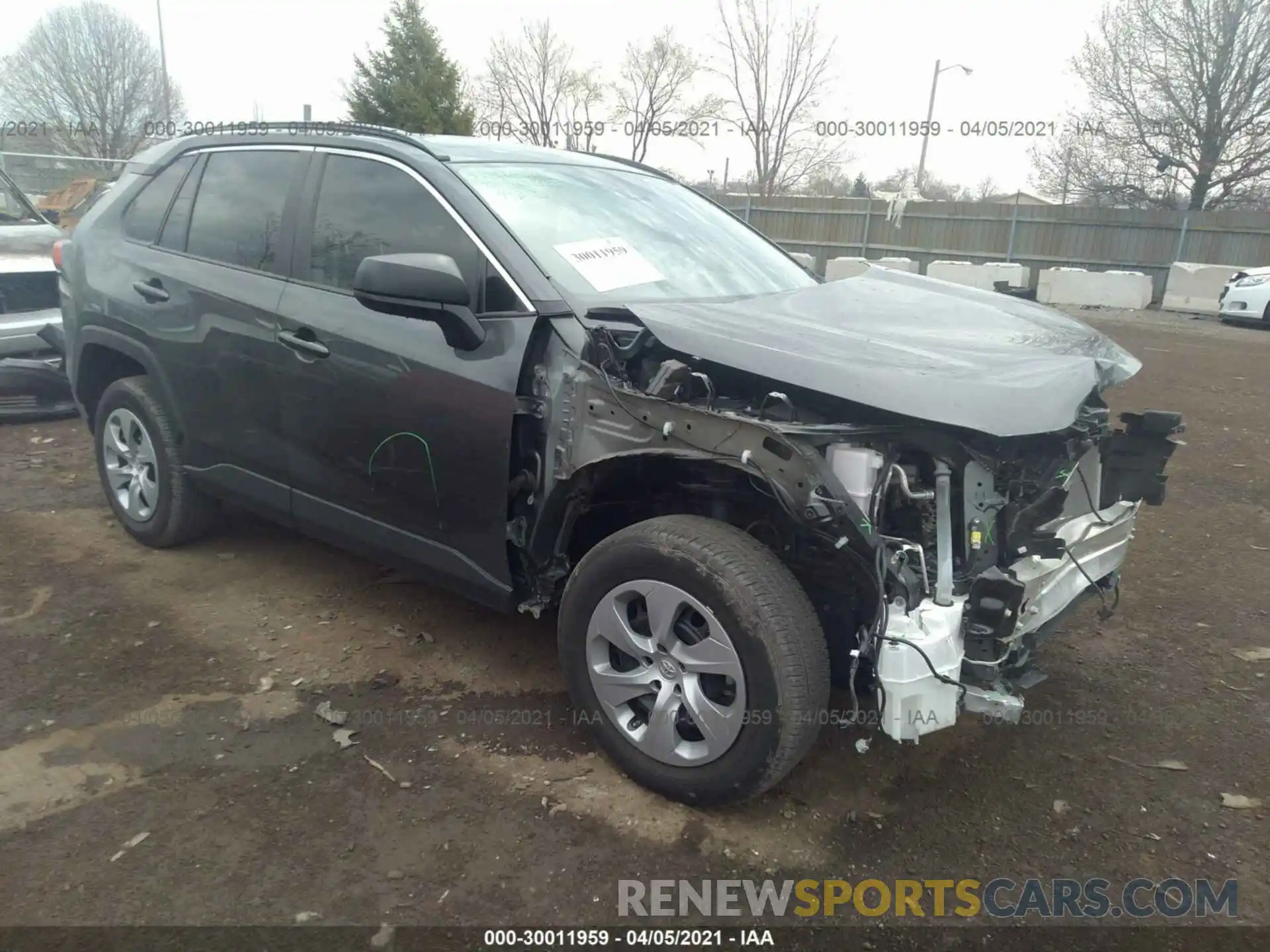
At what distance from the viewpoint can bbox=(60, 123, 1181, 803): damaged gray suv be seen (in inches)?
93.5

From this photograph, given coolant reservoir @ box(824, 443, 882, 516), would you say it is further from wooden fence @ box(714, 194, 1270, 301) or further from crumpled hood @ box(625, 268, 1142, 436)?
wooden fence @ box(714, 194, 1270, 301)

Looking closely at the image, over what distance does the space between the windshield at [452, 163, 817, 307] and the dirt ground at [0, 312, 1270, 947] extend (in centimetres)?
148

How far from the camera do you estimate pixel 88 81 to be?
29.9 m

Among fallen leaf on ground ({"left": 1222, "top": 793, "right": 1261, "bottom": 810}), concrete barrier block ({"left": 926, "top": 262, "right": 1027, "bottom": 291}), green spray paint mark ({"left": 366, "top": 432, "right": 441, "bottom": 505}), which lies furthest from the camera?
concrete barrier block ({"left": 926, "top": 262, "right": 1027, "bottom": 291})

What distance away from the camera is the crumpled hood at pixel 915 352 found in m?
2.31

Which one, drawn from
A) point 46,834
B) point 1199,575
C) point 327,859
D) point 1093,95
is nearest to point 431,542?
point 327,859

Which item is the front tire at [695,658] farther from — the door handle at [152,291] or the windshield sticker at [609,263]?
the door handle at [152,291]

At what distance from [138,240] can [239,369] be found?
110 centimetres

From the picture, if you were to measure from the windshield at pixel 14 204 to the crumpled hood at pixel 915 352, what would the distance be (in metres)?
7.25

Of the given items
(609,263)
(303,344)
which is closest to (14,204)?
(303,344)

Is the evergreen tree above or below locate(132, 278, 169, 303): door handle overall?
above

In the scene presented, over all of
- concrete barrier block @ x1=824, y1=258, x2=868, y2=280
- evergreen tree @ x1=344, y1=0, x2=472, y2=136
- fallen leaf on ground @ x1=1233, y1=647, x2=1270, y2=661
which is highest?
evergreen tree @ x1=344, y1=0, x2=472, y2=136

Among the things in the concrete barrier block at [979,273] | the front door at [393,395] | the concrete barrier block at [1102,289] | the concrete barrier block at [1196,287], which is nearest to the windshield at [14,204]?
the front door at [393,395]

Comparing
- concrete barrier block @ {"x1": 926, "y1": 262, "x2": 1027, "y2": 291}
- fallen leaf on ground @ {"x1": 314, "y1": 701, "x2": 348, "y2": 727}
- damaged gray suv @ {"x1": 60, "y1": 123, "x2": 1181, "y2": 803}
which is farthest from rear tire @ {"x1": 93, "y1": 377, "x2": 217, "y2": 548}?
concrete barrier block @ {"x1": 926, "y1": 262, "x2": 1027, "y2": 291}
